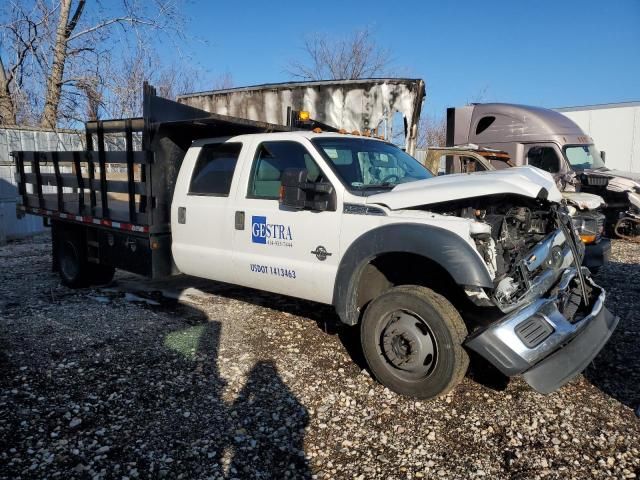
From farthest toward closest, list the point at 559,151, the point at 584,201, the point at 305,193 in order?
the point at 559,151 < the point at 584,201 < the point at 305,193

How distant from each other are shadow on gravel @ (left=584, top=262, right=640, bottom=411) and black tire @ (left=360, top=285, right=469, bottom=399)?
49.5 inches

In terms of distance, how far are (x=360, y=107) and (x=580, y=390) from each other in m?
6.38

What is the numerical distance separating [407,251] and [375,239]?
0.95 ft

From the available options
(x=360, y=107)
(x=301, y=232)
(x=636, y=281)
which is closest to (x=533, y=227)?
(x=301, y=232)

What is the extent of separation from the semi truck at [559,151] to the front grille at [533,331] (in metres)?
6.93

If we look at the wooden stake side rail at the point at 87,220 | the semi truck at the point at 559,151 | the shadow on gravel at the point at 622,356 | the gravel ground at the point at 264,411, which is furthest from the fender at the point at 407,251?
the semi truck at the point at 559,151

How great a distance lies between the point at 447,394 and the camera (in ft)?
11.9

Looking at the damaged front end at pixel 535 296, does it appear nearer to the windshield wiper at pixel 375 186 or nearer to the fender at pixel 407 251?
the fender at pixel 407 251

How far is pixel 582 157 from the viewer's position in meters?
10.1

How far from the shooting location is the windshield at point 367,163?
4.17m

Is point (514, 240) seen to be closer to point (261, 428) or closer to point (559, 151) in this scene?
point (261, 428)

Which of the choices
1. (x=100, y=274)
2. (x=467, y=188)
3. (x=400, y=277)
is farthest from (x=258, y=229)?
(x=100, y=274)

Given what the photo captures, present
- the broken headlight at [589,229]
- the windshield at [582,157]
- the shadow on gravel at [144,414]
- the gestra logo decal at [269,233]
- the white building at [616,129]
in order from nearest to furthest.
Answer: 1. the shadow on gravel at [144,414]
2. the gestra logo decal at [269,233]
3. the broken headlight at [589,229]
4. the windshield at [582,157]
5. the white building at [616,129]

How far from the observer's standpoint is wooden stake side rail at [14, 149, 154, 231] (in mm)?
5121
